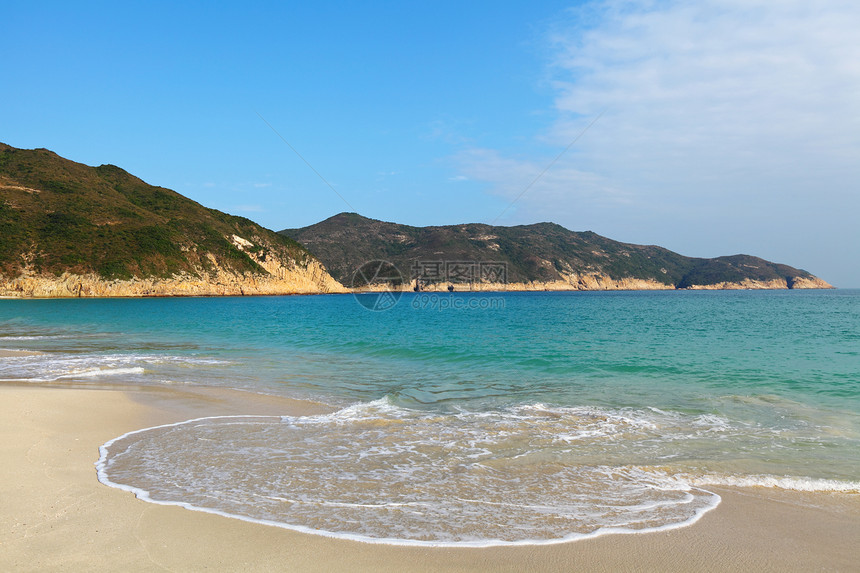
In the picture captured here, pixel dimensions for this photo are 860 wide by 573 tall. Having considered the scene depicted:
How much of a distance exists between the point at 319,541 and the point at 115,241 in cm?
9774

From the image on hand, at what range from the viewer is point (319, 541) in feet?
14.0

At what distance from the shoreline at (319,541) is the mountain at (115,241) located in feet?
286

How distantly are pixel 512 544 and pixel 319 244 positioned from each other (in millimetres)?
184213

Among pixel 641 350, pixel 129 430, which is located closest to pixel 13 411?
pixel 129 430

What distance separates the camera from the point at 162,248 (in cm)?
9094

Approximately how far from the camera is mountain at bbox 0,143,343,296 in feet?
249

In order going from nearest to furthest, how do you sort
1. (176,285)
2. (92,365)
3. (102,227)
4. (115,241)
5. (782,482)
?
(782,482)
(92,365)
(115,241)
(102,227)
(176,285)

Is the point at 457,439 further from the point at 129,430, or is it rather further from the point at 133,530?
the point at 129,430

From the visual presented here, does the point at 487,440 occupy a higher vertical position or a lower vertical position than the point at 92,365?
higher

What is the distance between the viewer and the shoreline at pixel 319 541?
3887 mm
